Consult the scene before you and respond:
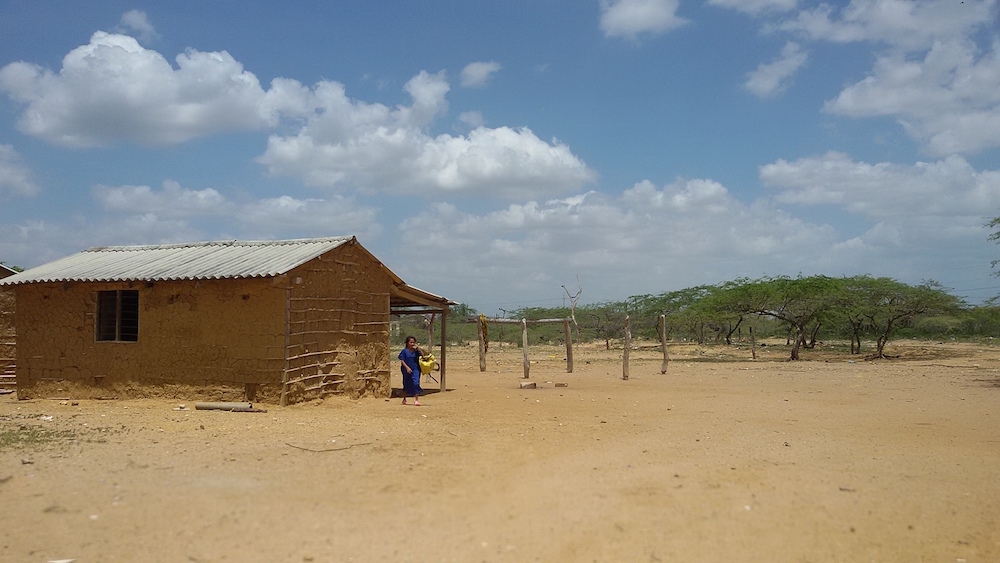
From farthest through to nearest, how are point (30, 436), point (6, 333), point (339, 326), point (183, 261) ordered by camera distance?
point (6, 333), point (183, 261), point (339, 326), point (30, 436)

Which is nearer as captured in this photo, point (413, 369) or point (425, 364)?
point (413, 369)

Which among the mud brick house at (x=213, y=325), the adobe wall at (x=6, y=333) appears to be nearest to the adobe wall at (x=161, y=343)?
the mud brick house at (x=213, y=325)

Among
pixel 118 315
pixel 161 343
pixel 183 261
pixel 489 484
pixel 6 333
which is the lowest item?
pixel 489 484

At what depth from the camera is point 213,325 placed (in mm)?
12633

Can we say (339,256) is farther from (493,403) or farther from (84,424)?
(84,424)

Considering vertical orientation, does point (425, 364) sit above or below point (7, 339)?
below

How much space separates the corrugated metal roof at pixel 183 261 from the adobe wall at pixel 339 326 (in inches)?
17.7

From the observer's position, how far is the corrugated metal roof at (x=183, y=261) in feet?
41.7

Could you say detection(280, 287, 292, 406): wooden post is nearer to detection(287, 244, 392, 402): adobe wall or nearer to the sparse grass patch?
detection(287, 244, 392, 402): adobe wall

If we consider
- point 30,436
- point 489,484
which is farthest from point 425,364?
point 489,484

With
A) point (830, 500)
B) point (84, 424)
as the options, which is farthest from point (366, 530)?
point (84, 424)

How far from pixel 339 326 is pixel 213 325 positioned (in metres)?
2.22

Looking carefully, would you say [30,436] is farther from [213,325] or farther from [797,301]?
[797,301]

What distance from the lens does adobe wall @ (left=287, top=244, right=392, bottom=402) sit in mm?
12539
